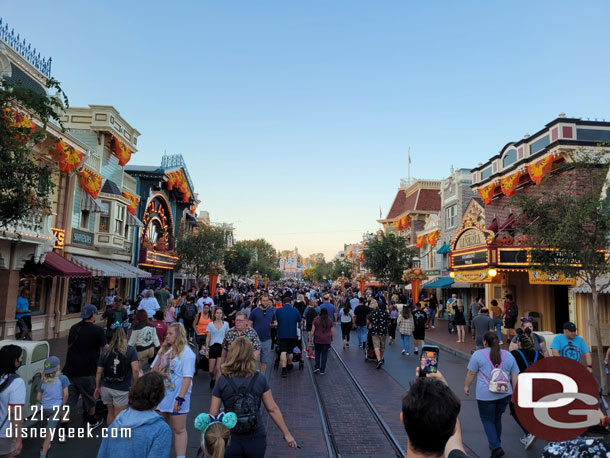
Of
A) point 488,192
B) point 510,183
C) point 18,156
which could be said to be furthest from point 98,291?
point 510,183

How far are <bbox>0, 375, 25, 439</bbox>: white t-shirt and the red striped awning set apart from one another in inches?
515

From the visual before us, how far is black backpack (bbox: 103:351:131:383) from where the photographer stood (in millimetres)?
5207

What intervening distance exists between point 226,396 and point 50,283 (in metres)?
17.0

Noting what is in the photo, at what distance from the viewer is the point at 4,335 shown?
13367 mm

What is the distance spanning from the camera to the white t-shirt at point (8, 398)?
11.7 feet

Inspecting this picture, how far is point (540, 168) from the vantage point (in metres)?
16.1

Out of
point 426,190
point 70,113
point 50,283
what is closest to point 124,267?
point 50,283

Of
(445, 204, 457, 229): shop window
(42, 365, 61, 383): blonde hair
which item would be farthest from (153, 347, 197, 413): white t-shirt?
(445, 204, 457, 229): shop window

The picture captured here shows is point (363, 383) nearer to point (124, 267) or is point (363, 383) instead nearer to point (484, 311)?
point (484, 311)

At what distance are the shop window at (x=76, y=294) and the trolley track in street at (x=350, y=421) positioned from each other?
1417 cm

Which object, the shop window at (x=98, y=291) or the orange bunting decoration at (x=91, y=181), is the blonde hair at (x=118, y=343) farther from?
the shop window at (x=98, y=291)

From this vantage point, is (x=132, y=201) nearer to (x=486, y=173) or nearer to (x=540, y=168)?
(x=486, y=173)

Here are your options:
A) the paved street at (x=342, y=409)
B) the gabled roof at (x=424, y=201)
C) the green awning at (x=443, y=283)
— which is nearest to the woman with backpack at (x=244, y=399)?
the paved street at (x=342, y=409)

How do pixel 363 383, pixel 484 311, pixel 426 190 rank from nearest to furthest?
pixel 363 383
pixel 484 311
pixel 426 190
